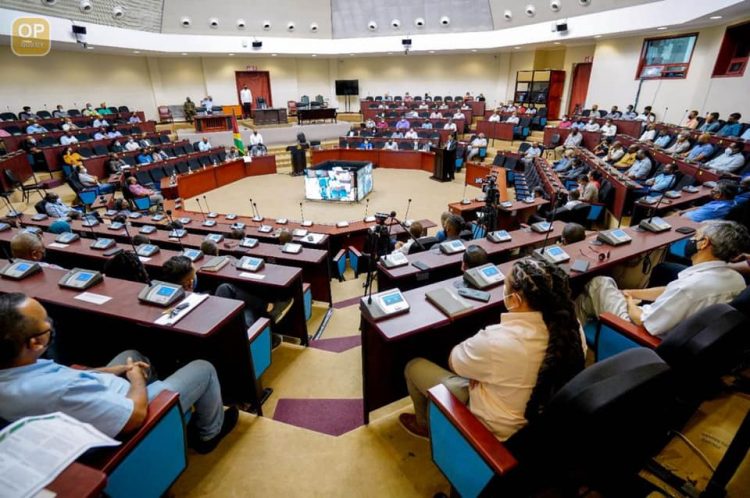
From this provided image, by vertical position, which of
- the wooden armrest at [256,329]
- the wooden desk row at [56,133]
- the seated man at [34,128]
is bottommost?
the wooden armrest at [256,329]

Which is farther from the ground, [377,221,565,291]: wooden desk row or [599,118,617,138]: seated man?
[599,118,617,138]: seated man

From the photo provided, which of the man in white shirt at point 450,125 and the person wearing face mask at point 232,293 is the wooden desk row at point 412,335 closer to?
the person wearing face mask at point 232,293

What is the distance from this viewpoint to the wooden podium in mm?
10625

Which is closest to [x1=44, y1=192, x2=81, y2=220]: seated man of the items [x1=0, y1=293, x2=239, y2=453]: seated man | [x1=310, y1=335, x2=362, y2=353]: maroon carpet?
[x1=310, y1=335, x2=362, y2=353]: maroon carpet

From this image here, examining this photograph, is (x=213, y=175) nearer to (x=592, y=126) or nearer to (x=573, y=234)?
(x=573, y=234)

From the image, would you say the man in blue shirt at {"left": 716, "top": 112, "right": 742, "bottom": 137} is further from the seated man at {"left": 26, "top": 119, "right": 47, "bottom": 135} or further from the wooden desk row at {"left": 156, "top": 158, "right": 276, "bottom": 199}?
the seated man at {"left": 26, "top": 119, "right": 47, "bottom": 135}

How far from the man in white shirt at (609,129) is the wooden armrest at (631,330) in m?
9.90

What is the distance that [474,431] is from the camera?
1464 millimetres

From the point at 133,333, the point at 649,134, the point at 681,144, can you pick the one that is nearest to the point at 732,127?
the point at 681,144

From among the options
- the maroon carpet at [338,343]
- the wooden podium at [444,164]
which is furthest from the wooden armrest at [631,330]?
the wooden podium at [444,164]

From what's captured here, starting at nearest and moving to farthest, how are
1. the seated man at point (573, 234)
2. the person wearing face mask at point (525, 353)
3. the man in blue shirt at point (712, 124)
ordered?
the person wearing face mask at point (525, 353) < the seated man at point (573, 234) < the man in blue shirt at point (712, 124)

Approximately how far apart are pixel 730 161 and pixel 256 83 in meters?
18.0

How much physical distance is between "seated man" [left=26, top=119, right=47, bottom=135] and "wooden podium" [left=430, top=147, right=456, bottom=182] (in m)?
11.6

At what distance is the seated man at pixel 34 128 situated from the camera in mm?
10439
